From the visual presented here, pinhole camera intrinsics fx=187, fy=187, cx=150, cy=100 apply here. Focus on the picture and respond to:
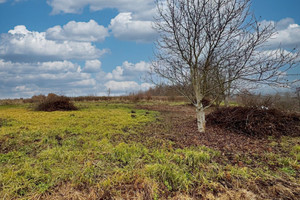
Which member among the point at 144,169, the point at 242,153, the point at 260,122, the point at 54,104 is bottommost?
the point at 242,153

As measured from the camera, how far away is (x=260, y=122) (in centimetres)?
684

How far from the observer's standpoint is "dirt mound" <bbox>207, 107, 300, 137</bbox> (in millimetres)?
6633

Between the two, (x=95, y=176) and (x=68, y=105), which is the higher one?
(x=68, y=105)

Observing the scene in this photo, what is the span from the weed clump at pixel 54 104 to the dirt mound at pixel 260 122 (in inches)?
358

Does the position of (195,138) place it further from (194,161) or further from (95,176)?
(95,176)

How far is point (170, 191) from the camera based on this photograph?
296cm

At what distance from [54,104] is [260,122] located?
36.8 feet

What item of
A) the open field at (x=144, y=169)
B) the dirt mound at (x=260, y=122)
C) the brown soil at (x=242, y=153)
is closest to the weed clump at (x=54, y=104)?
the open field at (x=144, y=169)

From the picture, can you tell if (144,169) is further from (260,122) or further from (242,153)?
(260,122)

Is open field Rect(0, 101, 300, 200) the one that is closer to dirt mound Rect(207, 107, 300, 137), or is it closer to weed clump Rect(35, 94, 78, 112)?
dirt mound Rect(207, 107, 300, 137)

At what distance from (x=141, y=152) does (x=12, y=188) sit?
2429 mm

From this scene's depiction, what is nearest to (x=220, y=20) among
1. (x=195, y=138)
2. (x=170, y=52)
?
(x=170, y=52)

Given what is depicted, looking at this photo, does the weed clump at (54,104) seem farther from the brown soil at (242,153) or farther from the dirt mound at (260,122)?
the dirt mound at (260,122)

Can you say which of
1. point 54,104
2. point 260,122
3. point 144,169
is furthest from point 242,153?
point 54,104
